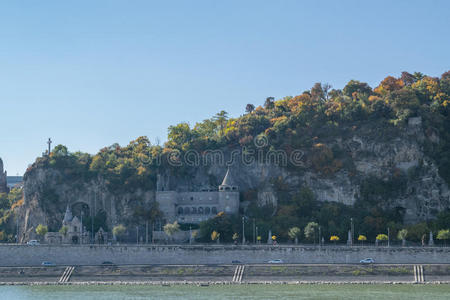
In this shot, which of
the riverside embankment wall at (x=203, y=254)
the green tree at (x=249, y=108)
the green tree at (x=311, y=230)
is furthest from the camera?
the green tree at (x=249, y=108)

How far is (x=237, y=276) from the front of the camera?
85875mm

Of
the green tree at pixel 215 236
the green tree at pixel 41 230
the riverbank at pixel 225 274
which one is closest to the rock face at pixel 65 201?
the green tree at pixel 41 230

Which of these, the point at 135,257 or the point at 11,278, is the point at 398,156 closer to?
the point at 135,257

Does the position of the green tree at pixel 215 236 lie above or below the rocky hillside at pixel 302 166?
below

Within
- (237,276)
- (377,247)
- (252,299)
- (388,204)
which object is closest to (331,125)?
(388,204)

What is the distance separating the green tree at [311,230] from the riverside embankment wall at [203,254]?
5.78 meters

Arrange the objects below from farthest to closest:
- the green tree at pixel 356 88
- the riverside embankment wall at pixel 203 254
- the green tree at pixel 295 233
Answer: the green tree at pixel 356 88
the green tree at pixel 295 233
the riverside embankment wall at pixel 203 254

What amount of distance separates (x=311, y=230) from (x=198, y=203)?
2266 centimetres

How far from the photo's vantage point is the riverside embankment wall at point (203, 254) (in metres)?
88.8

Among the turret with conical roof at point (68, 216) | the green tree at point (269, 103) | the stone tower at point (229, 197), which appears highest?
the green tree at point (269, 103)

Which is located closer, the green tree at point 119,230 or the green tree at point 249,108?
the green tree at point 119,230

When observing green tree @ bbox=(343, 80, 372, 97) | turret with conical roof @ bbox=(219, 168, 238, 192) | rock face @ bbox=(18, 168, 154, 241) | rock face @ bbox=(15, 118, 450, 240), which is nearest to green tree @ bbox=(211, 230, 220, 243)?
turret with conical roof @ bbox=(219, 168, 238, 192)

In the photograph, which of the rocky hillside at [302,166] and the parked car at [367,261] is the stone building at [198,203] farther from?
the parked car at [367,261]

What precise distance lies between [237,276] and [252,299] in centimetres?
1794
